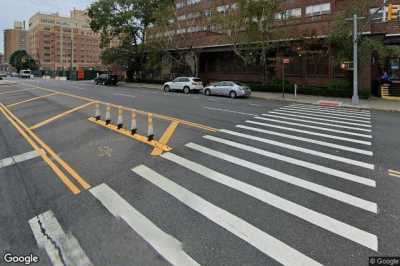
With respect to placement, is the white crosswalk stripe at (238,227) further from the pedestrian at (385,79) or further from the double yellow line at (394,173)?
the pedestrian at (385,79)

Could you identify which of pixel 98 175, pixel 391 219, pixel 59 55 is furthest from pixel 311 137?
pixel 59 55

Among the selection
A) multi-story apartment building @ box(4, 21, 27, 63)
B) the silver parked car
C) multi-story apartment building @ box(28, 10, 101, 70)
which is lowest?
the silver parked car

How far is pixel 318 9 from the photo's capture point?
37312 mm

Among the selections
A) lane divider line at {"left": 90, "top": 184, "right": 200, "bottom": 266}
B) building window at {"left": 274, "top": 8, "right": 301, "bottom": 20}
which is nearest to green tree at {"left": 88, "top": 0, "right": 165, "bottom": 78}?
building window at {"left": 274, "top": 8, "right": 301, "bottom": 20}

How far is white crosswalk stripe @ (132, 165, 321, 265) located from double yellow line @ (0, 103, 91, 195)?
4.92ft

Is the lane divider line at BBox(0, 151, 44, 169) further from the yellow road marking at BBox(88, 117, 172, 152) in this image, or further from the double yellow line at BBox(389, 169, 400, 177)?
the double yellow line at BBox(389, 169, 400, 177)

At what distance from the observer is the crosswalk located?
4.35 metres

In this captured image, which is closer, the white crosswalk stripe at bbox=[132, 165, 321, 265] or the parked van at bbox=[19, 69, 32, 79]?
the white crosswalk stripe at bbox=[132, 165, 321, 265]

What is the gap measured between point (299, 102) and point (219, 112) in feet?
33.0

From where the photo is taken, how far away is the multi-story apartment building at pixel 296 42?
28.2 meters

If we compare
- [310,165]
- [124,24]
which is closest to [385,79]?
[310,165]

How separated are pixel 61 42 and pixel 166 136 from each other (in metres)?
139

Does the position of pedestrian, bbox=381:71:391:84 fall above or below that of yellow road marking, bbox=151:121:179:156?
above

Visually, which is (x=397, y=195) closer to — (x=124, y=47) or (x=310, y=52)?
(x=310, y=52)
